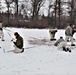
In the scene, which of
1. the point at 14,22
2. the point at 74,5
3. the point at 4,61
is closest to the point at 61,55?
the point at 4,61

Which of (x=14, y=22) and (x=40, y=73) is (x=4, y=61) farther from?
(x=14, y=22)

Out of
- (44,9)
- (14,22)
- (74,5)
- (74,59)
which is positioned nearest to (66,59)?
(74,59)

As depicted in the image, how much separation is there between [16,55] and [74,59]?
290cm

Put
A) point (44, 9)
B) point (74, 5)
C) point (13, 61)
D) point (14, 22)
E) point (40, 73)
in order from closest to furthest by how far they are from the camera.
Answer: point (40, 73), point (13, 61), point (14, 22), point (74, 5), point (44, 9)

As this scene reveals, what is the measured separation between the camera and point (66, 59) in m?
12.4

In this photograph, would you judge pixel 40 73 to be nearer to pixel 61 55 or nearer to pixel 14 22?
pixel 61 55

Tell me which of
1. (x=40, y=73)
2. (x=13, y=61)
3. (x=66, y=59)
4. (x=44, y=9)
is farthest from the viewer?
(x=44, y=9)

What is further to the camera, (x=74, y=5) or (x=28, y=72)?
(x=74, y=5)

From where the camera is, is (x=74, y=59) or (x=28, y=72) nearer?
(x=28, y=72)

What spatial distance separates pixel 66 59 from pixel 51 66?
1805mm

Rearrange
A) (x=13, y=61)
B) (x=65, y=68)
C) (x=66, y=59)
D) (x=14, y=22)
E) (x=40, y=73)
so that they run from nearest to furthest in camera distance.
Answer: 1. (x=40, y=73)
2. (x=65, y=68)
3. (x=13, y=61)
4. (x=66, y=59)
5. (x=14, y=22)

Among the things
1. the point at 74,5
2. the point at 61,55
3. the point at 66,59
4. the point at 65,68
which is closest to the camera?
the point at 65,68

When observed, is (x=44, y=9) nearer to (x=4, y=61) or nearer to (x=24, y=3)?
(x=24, y=3)

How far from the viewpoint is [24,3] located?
64500mm
